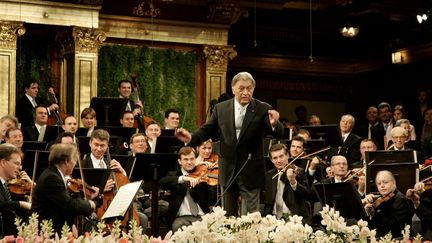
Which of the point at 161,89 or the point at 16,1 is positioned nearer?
the point at 16,1

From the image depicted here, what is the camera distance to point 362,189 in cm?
879

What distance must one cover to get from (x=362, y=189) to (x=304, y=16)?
7.19 metres

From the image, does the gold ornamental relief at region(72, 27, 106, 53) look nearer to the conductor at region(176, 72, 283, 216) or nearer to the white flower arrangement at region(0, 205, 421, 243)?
the conductor at region(176, 72, 283, 216)

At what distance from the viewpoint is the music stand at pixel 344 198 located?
7846 mm

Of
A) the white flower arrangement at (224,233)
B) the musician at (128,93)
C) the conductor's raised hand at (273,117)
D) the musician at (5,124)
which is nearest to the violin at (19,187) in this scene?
the musician at (5,124)

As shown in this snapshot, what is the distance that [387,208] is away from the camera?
27.0 ft

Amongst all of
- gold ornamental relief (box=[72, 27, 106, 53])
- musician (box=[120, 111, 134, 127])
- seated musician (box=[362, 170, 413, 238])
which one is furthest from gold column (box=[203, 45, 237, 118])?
seated musician (box=[362, 170, 413, 238])

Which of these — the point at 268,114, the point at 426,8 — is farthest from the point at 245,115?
the point at 426,8

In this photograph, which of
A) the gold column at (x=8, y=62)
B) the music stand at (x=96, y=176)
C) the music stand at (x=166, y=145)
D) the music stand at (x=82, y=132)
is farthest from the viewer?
the gold column at (x=8, y=62)

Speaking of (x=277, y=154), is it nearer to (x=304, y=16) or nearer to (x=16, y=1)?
(x=16, y=1)

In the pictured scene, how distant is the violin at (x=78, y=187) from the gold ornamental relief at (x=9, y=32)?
17.2 feet

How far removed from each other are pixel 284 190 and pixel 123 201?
83.3 inches

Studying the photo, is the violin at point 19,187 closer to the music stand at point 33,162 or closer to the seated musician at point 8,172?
the music stand at point 33,162

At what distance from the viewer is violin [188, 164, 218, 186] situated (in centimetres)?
866
